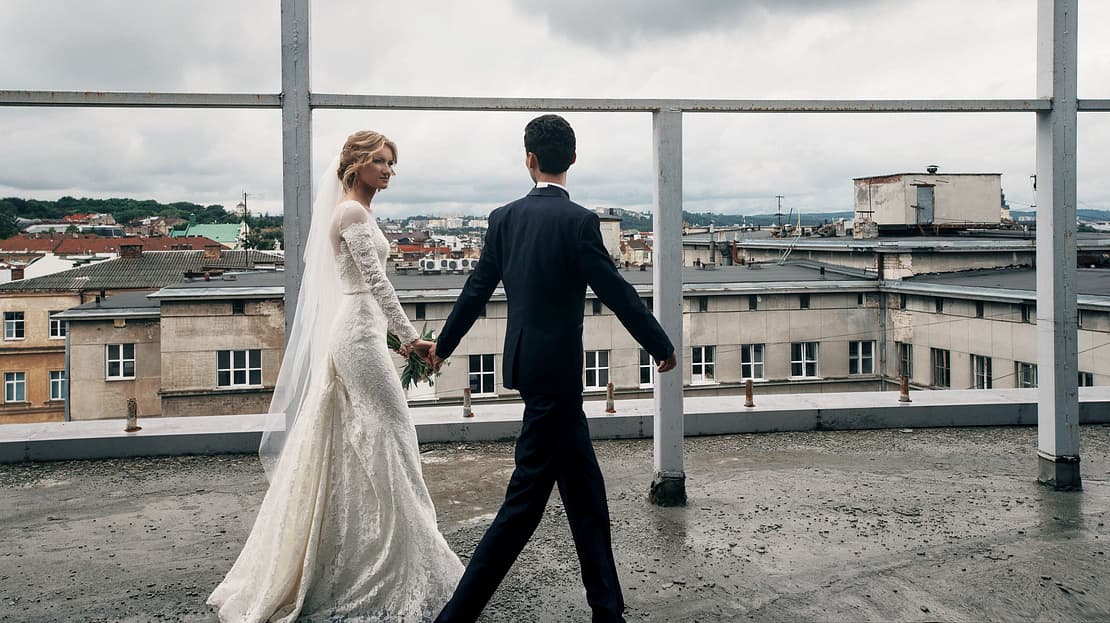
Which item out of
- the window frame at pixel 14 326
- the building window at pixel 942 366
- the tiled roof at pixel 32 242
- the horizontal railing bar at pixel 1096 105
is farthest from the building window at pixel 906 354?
the tiled roof at pixel 32 242

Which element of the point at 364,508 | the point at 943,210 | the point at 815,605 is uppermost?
the point at 943,210

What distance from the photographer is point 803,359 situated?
44344 millimetres

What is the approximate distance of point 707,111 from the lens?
4.84m

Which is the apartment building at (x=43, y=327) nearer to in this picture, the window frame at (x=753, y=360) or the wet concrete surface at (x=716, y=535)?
the window frame at (x=753, y=360)

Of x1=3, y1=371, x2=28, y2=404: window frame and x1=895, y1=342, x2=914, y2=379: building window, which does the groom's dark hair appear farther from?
x1=3, y1=371, x2=28, y2=404: window frame

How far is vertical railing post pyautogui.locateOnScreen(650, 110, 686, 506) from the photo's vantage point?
15.8 ft

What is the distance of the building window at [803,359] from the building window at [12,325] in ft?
167

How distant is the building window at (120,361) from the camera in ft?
145

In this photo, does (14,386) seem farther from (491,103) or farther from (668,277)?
(668,277)

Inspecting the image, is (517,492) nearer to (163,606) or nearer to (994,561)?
(163,606)

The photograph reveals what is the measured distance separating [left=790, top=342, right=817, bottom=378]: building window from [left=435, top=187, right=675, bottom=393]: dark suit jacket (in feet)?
138

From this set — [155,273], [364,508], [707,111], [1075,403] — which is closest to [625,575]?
[364,508]

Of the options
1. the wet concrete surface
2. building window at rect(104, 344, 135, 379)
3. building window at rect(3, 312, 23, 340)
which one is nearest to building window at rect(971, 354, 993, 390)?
the wet concrete surface

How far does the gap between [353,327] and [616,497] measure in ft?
7.05
